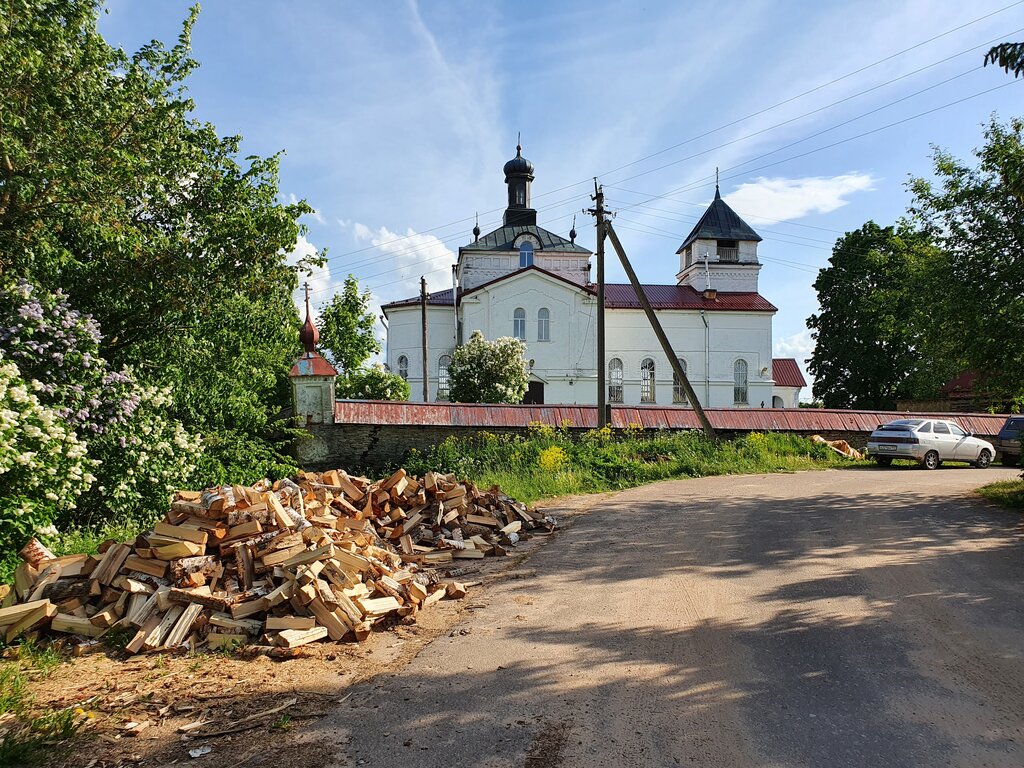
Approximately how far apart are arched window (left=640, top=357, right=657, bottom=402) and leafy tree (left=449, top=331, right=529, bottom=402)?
12661mm

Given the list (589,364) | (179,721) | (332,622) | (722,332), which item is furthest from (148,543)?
(722,332)

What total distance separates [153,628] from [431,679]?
2.37 metres

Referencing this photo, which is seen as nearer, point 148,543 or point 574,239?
point 148,543

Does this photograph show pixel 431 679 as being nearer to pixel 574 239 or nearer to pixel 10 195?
pixel 10 195

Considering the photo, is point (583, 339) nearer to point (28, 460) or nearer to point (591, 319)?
point (591, 319)

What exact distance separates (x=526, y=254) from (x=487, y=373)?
633 inches

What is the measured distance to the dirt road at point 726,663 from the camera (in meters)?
3.82

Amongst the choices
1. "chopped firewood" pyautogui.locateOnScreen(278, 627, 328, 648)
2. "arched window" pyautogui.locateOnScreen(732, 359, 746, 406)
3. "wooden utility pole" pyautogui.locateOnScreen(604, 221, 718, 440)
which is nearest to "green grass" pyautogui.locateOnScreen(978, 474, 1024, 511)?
"wooden utility pole" pyautogui.locateOnScreen(604, 221, 718, 440)

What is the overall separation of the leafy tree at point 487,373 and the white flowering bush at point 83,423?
2101cm

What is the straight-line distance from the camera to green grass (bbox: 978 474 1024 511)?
37.4 feet

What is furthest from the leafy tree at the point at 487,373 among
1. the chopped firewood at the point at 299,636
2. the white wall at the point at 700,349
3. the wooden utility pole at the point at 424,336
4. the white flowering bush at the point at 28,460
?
the chopped firewood at the point at 299,636

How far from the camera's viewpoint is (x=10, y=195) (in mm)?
9148

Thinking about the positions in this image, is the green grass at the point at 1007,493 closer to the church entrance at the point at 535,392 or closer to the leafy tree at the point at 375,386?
the leafy tree at the point at 375,386

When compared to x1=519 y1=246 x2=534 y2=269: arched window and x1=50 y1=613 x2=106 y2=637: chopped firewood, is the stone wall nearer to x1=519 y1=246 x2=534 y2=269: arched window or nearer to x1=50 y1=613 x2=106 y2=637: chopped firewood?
x1=50 y1=613 x2=106 y2=637: chopped firewood
